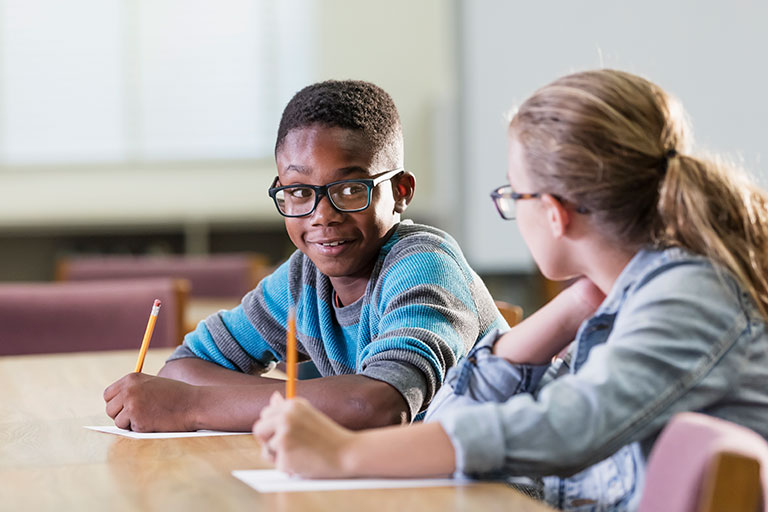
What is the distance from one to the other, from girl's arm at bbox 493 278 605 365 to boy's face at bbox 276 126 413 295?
14.2 inches

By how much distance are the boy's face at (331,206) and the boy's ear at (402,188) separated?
1.1 inches

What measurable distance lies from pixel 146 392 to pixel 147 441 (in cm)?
10

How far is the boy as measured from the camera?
51.8 inches

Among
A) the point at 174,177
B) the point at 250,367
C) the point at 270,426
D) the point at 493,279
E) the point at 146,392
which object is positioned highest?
the point at 270,426

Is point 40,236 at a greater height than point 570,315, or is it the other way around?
point 570,315

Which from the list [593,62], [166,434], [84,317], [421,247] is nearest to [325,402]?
[166,434]

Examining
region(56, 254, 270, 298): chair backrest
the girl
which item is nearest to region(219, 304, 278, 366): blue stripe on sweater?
the girl

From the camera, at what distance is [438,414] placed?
50.0 inches

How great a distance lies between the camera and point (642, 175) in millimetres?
1108

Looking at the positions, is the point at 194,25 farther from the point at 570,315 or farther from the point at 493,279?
the point at 570,315

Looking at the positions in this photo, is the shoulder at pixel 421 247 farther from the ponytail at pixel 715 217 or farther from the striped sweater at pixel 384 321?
the ponytail at pixel 715 217

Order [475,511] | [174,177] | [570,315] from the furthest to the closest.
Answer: [174,177] < [570,315] < [475,511]

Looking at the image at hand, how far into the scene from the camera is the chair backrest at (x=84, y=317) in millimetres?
2375

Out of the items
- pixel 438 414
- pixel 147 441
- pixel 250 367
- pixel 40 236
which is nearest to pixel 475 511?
pixel 438 414
